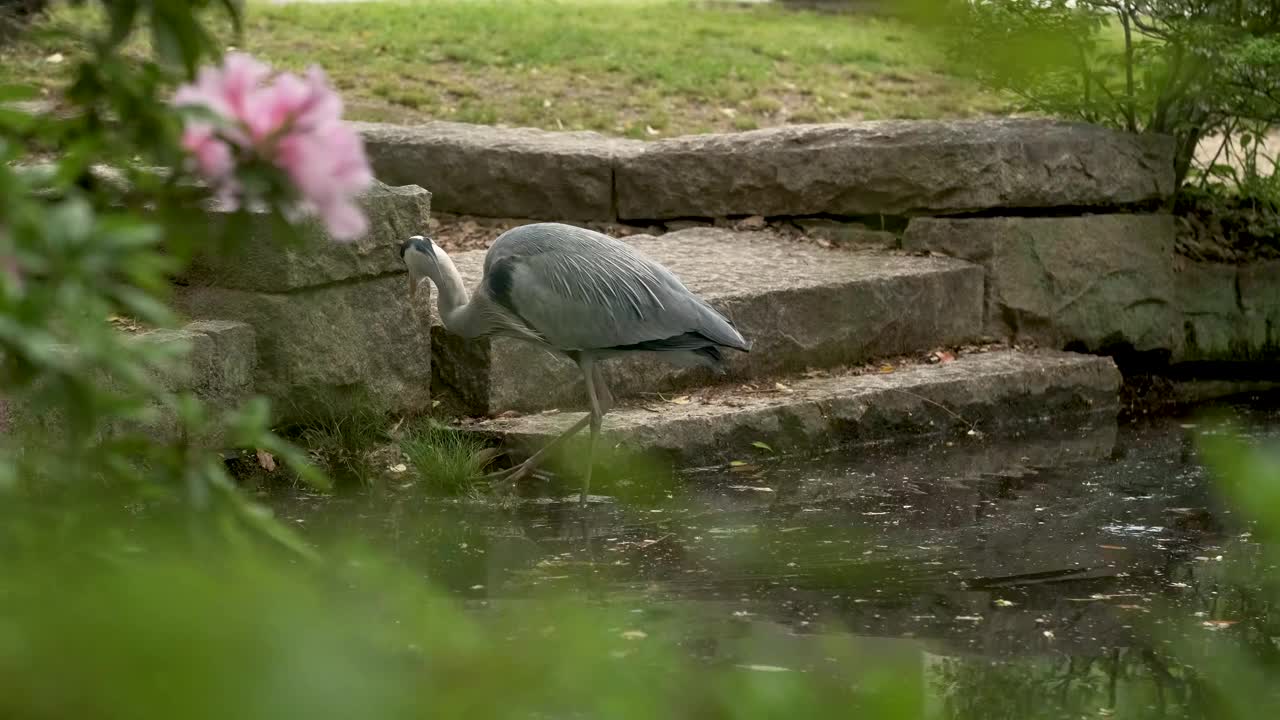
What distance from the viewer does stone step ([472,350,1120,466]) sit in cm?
529

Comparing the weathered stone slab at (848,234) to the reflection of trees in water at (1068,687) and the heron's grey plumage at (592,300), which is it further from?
the reflection of trees in water at (1068,687)

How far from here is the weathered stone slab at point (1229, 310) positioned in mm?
7105

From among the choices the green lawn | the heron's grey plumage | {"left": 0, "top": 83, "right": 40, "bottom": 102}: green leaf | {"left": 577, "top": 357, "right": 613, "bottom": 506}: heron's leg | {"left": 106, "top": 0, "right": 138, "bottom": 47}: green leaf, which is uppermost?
{"left": 106, "top": 0, "right": 138, "bottom": 47}: green leaf

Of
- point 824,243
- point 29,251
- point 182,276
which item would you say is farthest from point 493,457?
point 29,251

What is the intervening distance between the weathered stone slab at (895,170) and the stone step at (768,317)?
0.71ft

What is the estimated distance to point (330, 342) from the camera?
501 centimetres

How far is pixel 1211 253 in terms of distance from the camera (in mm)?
7223

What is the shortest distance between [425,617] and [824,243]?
6279 mm

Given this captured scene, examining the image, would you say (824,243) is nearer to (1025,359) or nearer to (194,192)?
(1025,359)

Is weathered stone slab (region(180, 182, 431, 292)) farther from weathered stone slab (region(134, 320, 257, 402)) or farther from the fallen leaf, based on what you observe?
the fallen leaf

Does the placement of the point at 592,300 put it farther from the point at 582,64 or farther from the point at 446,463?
the point at 582,64

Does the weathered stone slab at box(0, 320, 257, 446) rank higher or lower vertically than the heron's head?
lower

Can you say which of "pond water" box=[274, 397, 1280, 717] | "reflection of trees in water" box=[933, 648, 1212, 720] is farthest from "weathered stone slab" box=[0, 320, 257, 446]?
"reflection of trees in water" box=[933, 648, 1212, 720]

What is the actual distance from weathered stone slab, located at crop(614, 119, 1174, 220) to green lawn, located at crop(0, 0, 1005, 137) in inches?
46.8
